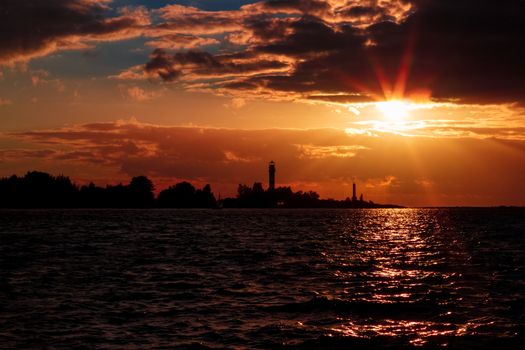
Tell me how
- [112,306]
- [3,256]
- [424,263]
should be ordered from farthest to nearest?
[3,256] < [424,263] < [112,306]

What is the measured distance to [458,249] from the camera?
239ft

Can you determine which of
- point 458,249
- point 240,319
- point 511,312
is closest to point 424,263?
point 458,249

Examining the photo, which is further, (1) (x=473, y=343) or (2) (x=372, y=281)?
(2) (x=372, y=281)

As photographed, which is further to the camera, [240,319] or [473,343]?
[240,319]

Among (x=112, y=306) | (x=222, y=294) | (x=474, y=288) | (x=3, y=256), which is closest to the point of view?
(x=112, y=306)

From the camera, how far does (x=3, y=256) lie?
2363 inches

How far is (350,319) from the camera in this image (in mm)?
28328

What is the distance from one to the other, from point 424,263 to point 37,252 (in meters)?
38.1

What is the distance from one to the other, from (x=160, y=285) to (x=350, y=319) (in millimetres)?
14540

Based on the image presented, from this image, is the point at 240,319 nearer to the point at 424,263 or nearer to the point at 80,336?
the point at 80,336

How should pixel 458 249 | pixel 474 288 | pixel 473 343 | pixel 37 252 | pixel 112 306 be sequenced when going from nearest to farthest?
pixel 473 343 → pixel 112 306 → pixel 474 288 → pixel 37 252 → pixel 458 249

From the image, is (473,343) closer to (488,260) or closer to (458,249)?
(488,260)

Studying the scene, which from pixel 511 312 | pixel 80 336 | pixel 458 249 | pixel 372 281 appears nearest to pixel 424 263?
pixel 372 281

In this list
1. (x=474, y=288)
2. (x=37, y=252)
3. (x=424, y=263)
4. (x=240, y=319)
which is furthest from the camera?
(x=37, y=252)
